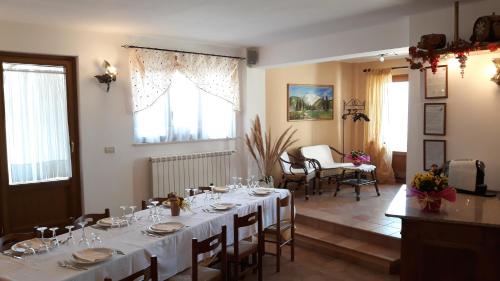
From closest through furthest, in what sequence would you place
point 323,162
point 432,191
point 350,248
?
point 432,191 < point 350,248 < point 323,162

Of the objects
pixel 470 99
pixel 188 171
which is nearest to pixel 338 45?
pixel 470 99

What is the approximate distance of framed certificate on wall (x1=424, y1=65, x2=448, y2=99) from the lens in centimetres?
392

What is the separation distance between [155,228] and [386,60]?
6.03m

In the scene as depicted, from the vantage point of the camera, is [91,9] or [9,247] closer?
[9,247]

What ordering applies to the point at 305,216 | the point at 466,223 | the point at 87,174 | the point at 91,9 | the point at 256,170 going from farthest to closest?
the point at 256,170
the point at 305,216
the point at 87,174
the point at 91,9
the point at 466,223

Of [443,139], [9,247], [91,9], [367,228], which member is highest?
[91,9]

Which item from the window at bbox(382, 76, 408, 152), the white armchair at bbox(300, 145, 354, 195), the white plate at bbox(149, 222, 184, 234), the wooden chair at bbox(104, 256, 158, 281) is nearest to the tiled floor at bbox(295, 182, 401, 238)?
the white armchair at bbox(300, 145, 354, 195)

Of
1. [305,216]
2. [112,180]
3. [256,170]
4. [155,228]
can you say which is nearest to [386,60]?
[256,170]

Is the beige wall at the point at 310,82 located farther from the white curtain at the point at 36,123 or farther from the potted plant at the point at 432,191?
the potted plant at the point at 432,191

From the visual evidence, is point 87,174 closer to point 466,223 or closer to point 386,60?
point 466,223

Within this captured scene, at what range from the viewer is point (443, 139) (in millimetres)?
3986

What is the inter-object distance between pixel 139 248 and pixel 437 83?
3.17 m

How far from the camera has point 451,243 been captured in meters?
2.74

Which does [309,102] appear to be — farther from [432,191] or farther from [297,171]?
[432,191]
